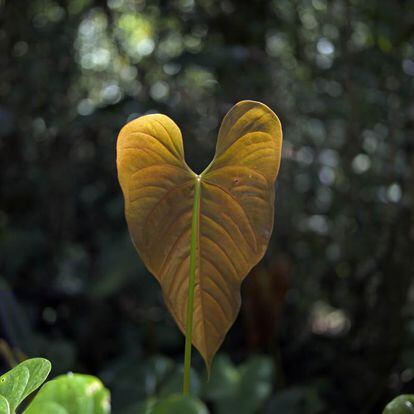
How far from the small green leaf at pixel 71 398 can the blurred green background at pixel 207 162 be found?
1.49 meters

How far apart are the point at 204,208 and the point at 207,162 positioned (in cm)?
203

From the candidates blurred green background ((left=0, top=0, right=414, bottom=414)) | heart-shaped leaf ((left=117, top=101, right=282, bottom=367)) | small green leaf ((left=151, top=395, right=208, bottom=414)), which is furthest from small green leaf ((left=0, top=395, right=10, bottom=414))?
blurred green background ((left=0, top=0, right=414, bottom=414))

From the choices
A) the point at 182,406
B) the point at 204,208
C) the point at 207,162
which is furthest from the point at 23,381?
the point at 207,162

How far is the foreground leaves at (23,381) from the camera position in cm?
63

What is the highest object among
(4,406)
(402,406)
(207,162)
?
(4,406)

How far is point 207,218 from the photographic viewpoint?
2.66 ft

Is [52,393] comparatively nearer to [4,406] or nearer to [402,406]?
[4,406]

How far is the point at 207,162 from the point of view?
9.29 ft

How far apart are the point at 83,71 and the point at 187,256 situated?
2.57m

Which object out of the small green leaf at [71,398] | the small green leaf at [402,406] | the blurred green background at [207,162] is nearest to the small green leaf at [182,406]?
the small green leaf at [71,398]

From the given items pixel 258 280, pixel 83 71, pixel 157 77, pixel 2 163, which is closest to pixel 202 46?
pixel 157 77

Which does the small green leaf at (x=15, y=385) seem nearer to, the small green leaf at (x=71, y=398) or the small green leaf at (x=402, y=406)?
the small green leaf at (x=71, y=398)

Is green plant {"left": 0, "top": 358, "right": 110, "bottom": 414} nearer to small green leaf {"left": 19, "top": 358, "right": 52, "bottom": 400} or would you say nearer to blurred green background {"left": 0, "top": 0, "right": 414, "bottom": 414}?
small green leaf {"left": 19, "top": 358, "right": 52, "bottom": 400}

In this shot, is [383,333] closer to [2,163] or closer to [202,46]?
[202,46]
